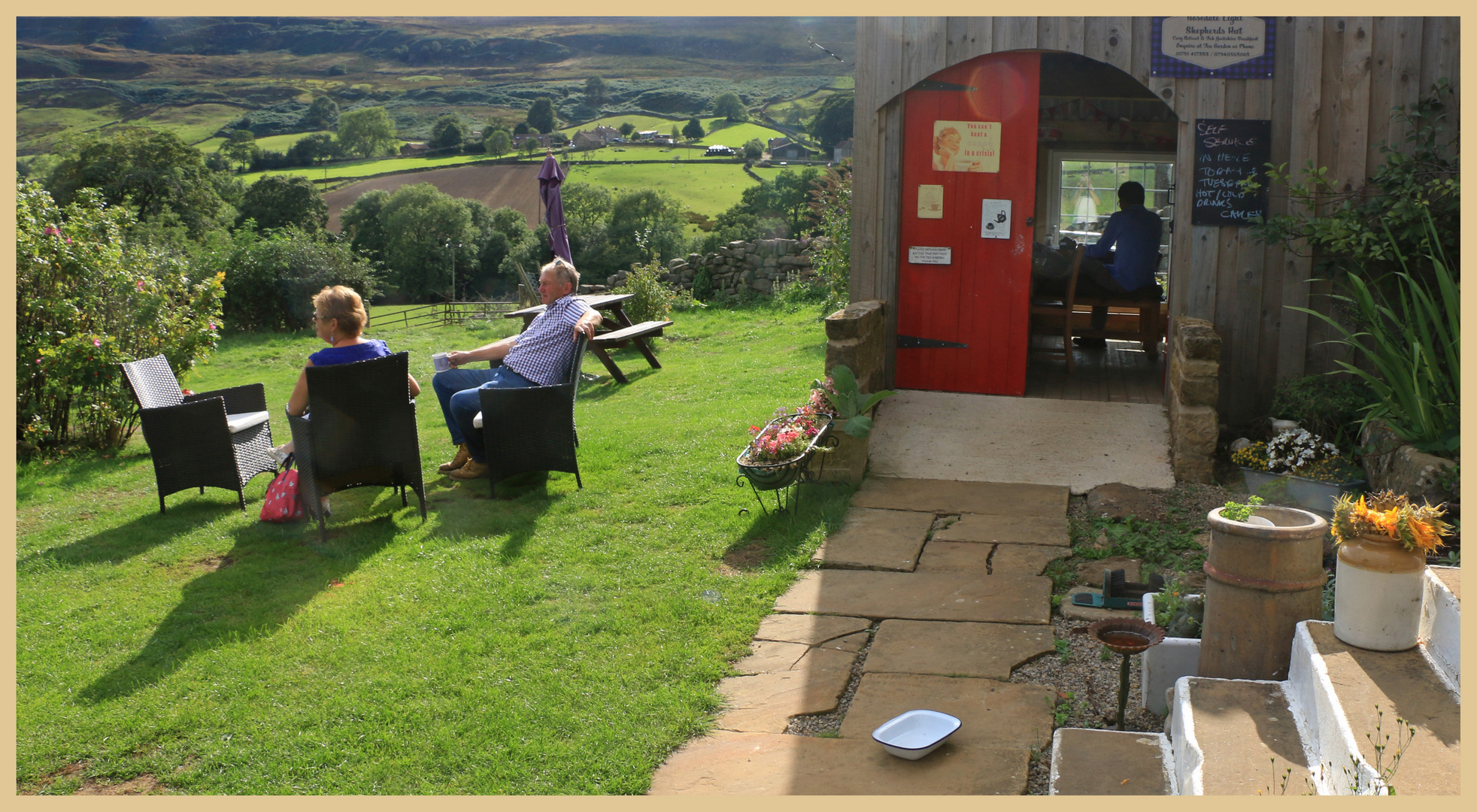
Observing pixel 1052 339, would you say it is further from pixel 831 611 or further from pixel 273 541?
pixel 273 541

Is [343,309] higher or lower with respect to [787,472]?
higher

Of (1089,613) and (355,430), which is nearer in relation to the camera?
(1089,613)

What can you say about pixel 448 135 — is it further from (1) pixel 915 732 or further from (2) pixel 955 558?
(1) pixel 915 732

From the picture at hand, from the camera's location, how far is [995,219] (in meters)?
6.14

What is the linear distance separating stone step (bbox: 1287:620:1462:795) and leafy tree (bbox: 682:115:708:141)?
2460 inches

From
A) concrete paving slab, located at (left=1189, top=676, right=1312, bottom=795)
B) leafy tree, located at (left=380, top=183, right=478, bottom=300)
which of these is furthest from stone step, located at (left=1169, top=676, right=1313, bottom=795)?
leafy tree, located at (left=380, top=183, right=478, bottom=300)

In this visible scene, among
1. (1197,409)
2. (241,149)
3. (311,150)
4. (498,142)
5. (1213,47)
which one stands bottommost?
(1197,409)

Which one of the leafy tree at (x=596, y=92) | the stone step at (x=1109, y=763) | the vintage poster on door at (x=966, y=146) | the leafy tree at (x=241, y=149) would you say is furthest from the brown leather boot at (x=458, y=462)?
the leafy tree at (x=596, y=92)

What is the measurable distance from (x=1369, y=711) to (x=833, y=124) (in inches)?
2129

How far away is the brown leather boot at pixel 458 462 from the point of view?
554 centimetres

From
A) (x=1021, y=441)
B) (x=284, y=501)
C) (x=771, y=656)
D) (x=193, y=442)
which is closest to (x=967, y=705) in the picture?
(x=771, y=656)

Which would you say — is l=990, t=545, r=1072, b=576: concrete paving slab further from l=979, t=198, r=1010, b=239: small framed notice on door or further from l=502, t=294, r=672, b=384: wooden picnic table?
l=502, t=294, r=672, b=384: wooden picnic table

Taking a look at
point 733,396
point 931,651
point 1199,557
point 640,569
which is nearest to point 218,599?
point 640,569

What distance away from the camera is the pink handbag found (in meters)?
4.72
